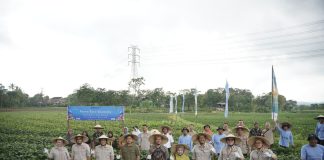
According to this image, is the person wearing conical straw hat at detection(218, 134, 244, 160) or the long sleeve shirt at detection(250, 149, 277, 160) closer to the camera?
the long sleeve shirt at detection(250, 149, 277, 160)

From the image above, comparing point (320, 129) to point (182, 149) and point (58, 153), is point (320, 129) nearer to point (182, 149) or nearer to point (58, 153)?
point (182, 149)

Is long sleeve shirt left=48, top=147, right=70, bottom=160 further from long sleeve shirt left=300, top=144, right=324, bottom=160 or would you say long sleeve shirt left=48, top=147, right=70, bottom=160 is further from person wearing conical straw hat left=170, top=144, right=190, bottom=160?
long sleeve shirt left=300, top=144, right=324, bottom=160

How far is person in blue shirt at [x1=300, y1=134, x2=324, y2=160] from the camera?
702 cm

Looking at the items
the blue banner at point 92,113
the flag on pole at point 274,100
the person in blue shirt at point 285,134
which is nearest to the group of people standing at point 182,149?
the person in blue shirt at point 285,134

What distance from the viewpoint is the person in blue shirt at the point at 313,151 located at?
→ 702cm

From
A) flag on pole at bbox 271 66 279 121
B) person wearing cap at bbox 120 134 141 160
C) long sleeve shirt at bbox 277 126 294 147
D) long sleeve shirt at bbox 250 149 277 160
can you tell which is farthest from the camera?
flag on pole at bbox 271 66 279 121

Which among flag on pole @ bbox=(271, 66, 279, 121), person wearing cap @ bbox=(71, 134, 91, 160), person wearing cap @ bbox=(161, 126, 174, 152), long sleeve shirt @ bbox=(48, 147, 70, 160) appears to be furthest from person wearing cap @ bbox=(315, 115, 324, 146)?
long sleeve shirt @ bbox=(48, 147, 70, 160)

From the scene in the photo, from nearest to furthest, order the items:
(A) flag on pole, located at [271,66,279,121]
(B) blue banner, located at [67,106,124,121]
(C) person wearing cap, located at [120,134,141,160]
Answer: (C) person wearing cap, located at [120,134,141,160]
(A) flag on pole, located at [271,66,279,121]
(B) blue banner, located at [67,106,124,121]

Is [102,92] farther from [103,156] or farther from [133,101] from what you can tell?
[103,156]

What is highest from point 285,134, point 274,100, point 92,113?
point 274,100

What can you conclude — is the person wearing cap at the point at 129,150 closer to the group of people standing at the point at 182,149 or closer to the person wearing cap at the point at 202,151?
the group of people standing at the point at 182,149

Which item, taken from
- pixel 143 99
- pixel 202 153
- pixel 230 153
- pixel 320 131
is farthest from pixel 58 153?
pixel 143 99

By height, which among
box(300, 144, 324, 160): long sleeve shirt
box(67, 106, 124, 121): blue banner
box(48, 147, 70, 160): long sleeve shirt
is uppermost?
box(67, 106, 124, 121): blue banner

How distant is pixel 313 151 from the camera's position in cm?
707
